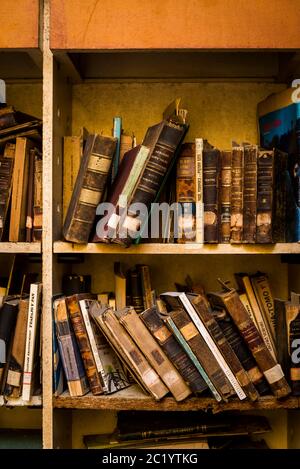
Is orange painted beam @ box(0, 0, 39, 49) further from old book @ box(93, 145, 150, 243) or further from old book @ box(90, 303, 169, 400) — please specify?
old book @ box(90, 303, 169, 400)

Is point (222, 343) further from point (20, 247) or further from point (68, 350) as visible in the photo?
point (20, 247)

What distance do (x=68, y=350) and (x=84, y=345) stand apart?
0.04 meters

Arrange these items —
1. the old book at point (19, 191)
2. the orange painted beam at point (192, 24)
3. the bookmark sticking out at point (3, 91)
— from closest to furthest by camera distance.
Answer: the orange painted beam at point (192, 24), the old book at point (19, 191), the bookmark sticking out at point (3, 91)

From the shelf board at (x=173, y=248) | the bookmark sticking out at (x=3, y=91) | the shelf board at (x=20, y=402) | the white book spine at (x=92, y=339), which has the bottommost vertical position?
the shelf board at (x=20, y=402)

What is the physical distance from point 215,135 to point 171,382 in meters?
0.82

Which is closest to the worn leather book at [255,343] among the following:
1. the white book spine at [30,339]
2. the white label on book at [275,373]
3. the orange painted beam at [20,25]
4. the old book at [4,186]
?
the white label on book at [275,373]

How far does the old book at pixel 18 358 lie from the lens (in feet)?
4.19

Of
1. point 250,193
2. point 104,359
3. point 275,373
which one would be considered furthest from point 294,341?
point 104,359

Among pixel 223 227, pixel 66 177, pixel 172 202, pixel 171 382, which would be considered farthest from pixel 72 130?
pixel 171 382

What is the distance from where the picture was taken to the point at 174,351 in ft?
4.04

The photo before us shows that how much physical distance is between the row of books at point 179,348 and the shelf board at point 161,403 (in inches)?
0.9

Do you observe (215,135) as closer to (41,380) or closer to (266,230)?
(266,230)

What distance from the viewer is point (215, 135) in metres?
1.59

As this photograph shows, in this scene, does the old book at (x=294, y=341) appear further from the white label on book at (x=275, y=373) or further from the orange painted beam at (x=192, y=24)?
the orange painted beam at (x=192, y=24)
